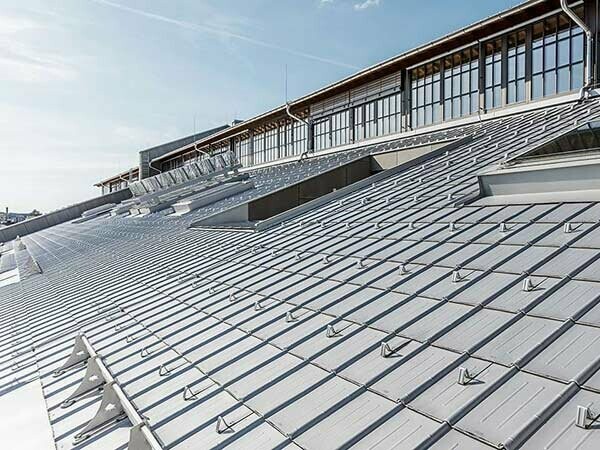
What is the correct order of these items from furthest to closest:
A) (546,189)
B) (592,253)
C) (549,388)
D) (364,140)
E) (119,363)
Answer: (364,140)
(546,189)
(119,363)
(592,253)
(549,388)

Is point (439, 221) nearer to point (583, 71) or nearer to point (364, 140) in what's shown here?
point (583, 71)

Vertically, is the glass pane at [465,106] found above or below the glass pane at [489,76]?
below

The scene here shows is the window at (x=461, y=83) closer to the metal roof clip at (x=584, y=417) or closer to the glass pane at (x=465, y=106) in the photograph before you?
the glass pane at (x=465, y=106)

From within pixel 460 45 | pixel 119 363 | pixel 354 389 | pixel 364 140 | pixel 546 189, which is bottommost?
pixel 119 363

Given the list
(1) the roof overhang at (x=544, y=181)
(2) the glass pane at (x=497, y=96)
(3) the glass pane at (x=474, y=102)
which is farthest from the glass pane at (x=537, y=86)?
(1) the roof overhang at (x=544, y=181)

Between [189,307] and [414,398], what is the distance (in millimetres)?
4892

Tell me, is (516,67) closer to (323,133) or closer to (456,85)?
(456,85)

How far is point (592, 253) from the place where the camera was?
17.8ft

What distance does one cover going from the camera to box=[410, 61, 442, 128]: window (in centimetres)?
2144

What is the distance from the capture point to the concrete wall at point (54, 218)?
143 ft

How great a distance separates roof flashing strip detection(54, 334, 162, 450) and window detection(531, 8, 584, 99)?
15.8 meters

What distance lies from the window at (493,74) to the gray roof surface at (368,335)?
8.10 metres

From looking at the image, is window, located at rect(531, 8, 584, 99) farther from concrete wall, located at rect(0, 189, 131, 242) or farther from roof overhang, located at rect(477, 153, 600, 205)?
concrete wall, located at rect(0, 189, 131, 242)

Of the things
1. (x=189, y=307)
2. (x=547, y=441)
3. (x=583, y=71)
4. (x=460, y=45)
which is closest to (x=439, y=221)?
(x=189, y=307)
